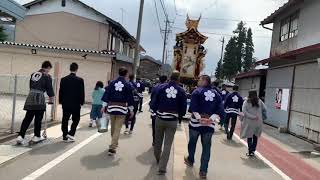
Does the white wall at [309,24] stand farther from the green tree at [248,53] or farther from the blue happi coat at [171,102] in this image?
the green tree at [248,53]

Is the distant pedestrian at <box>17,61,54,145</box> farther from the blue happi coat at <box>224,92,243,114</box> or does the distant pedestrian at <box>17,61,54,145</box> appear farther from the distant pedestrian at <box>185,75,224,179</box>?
the blue happi coat at <box>224,92,243,114</box>

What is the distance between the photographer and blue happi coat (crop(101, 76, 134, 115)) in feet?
37.0

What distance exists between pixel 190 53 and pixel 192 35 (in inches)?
36.1

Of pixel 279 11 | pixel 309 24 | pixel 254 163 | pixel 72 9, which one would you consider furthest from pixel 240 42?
pixel 254 163

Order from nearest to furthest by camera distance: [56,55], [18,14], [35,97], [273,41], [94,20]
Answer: [35,97]
[18,14]
[273,41]
[56,55]
[94,20]

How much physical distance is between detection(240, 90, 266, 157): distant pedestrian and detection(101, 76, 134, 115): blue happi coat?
3381 mm

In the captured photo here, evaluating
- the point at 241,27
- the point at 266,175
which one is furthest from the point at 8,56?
the point at 241,27

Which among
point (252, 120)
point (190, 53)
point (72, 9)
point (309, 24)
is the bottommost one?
point (252, 120)

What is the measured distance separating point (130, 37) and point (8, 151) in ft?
129

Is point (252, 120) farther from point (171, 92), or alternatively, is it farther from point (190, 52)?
point (190, 52)

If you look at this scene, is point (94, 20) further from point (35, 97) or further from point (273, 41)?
point (35, 97)

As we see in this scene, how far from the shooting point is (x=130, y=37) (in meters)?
49.2

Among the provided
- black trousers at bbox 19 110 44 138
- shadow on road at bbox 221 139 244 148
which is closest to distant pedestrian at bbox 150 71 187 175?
black trousers at bbox 19 110 44 138

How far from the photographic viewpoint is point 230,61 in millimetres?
81688
